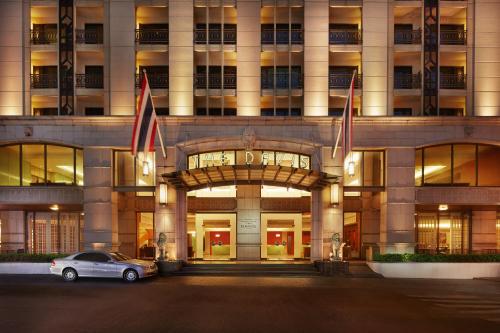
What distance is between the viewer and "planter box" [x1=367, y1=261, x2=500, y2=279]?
25047 mm

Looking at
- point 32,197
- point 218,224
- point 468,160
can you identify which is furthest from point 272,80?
point 32,197

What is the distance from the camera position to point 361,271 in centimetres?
2603

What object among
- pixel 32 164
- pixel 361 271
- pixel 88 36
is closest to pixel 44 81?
pixel 88 36

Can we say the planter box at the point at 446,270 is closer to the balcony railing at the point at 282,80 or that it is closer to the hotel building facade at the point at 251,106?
the hotel building facade at the point at 251,106

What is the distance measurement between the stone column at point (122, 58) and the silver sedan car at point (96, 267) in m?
9.77

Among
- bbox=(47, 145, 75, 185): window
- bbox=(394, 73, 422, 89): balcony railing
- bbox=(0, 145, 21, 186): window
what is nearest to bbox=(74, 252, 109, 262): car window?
bbox=(47, 145, 75, 185): window

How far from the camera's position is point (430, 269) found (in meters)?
25.1

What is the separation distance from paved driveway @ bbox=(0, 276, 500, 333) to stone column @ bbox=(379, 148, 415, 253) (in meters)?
4.42

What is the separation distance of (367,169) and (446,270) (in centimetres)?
735

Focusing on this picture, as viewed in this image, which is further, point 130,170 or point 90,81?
point 90,81

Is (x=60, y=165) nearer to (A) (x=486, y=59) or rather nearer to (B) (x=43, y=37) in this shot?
(B) (x=43, y=37)

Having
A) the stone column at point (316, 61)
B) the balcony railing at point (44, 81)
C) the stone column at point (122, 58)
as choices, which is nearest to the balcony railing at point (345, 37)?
the stone column at point (316, 61)

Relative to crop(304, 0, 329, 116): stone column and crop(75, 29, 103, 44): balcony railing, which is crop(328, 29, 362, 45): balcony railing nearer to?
crop(304, 0, 329, 116): stone column

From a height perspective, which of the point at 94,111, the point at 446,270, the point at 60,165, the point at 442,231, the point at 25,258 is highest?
the point at 94,111
